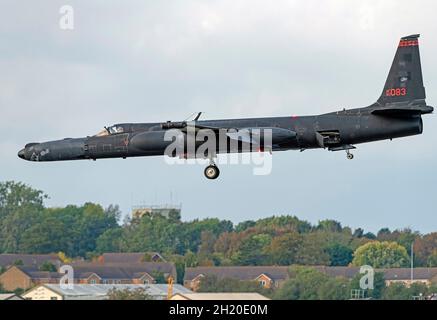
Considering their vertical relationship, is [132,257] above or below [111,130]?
below

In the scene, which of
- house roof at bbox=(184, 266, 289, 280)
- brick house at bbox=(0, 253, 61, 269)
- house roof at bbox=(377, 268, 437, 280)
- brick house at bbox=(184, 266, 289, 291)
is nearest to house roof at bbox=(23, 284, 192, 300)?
brick house at bbox=(184, 266, 289, 291)

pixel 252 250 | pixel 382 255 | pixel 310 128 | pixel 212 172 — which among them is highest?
pixel 310 128

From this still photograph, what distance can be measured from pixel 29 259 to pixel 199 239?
76.4 ft

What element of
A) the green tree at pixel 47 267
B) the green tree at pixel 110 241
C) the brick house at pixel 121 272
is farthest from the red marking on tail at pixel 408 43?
the green tree at pixel 110 241

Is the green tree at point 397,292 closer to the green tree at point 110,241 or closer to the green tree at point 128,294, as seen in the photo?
the green tree at point 128,294

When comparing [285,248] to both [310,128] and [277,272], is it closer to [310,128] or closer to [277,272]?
[277,272]

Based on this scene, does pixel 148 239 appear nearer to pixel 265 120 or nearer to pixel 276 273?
pixel 276 273

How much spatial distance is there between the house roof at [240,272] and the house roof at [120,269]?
2276 millimetres

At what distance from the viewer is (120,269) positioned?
8925 cm

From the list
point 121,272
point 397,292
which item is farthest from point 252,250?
point 397,292

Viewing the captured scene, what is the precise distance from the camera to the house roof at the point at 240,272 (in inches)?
3421

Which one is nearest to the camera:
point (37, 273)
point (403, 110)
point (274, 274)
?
point (403, 110)

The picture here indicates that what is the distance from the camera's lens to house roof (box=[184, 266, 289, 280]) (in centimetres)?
8690
